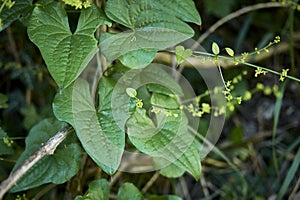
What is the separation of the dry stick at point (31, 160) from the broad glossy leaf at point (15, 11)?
10.0 inches

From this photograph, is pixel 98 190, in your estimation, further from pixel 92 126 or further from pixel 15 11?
pixel 15 11

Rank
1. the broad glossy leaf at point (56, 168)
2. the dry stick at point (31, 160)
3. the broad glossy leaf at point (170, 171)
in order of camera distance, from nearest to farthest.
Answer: the dry stick at point (31, 160), the broad glossy leaf at point (56, 168), the broad glossy leaf at point (170, 171)

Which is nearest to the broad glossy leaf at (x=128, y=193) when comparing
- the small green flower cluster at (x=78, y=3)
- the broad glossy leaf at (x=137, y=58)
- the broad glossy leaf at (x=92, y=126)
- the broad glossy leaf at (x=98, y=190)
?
the broad glossy leaf at (x=98, y=190)

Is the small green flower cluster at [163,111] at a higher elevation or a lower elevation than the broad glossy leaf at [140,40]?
lower

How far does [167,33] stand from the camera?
906 mm

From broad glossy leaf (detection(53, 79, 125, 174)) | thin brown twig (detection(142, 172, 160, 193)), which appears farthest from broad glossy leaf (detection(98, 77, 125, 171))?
thin brown twig (detection(142, 172, 160, 193))

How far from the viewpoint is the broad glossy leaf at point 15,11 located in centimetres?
95

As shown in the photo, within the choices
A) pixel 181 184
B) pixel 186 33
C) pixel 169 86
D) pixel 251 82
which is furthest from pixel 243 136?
pixel 186 33

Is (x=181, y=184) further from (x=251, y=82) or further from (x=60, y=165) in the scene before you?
(x=60, y=165)

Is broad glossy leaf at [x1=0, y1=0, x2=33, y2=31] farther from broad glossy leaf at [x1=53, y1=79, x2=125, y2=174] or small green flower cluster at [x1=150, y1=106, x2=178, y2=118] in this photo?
small green flower cluster at [x1=150, y1=106, x2=178, y2=118]

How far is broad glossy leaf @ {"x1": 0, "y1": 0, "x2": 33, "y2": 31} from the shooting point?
0.95 meters

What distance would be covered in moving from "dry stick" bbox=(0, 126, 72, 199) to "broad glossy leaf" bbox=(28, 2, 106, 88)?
121 millimetres

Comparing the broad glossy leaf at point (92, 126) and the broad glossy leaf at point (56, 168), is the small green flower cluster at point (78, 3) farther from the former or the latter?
the broad glossy leaf at point (56, 168)

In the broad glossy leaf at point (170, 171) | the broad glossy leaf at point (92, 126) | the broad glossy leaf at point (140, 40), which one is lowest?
the broad glossy leaf at point (170, 171)
